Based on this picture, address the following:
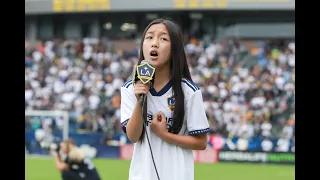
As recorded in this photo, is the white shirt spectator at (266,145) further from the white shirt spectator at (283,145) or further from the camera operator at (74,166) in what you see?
the camera operator at (74,166)

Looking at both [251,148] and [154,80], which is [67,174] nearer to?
[154,80]

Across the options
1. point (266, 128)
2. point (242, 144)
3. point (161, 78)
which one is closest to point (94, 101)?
point (242, 144)

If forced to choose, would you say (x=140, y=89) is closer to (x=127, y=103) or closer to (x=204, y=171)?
(x=127, y=103)

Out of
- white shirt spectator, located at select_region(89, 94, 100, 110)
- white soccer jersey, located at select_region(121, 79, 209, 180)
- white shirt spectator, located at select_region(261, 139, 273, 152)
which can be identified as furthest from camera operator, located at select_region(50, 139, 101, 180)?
white shirt spectator, located at select_region(89, 94, 100, 110)

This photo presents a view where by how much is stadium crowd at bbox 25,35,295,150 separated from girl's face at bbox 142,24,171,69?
12921mm

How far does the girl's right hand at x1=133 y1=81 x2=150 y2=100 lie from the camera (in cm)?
313

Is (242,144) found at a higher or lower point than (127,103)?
lower

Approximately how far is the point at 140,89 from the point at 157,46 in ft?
1.11

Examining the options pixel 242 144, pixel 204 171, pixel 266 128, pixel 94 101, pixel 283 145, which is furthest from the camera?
pixel 94 101

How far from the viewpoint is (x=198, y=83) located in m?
18.6

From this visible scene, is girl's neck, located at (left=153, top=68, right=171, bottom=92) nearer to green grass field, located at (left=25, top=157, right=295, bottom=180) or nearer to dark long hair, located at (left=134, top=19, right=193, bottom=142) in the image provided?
dark long hair, located at (left=134, top=19, right=193, bottom=142)

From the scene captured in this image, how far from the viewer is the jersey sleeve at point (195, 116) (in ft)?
10.9

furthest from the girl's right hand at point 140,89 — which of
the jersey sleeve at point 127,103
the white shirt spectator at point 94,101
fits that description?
the white shirt spectator at point 94,101
